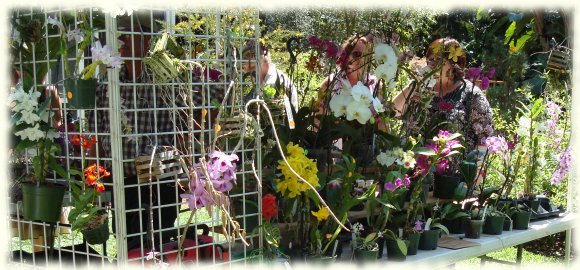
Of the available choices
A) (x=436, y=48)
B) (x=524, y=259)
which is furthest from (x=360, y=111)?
(x=524, y=259)

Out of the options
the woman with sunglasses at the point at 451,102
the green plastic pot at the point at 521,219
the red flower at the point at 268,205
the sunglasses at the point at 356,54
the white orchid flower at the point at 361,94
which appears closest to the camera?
the red flower at the point at 268,205

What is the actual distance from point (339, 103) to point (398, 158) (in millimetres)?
292

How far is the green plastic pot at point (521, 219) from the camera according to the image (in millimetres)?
2736

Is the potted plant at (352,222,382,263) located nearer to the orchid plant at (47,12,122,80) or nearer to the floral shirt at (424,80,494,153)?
the floral shirt at (424,80,494,153)

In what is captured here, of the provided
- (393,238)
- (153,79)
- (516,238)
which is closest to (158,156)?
→ (153,79)

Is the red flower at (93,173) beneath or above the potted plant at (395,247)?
above

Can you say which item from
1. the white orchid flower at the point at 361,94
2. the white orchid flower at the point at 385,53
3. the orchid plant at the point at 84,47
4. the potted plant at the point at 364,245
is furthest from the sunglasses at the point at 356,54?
the orchid plant at the point at 84,47

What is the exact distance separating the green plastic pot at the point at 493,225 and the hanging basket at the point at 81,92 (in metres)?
1.70

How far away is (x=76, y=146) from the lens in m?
1.93

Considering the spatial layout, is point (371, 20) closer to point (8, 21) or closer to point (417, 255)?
point (417, 255)

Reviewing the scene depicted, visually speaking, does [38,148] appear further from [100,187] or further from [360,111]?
[360,111]

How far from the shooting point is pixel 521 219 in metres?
2.74

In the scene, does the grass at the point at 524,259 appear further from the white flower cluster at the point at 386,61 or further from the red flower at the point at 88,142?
the red flower at the point at 88,142

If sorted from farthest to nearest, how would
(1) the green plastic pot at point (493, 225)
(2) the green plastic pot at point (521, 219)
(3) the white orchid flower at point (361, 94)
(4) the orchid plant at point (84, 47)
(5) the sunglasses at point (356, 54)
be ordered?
(2) the green plastic pot at point (521, 219) < (1) the green plastic pot at point (493, 225) < (5) the sunglasses at point (356, 54) < (3) the white orchid flower at point (361, 94) < (4) the orchid plant at point (84, 47)
